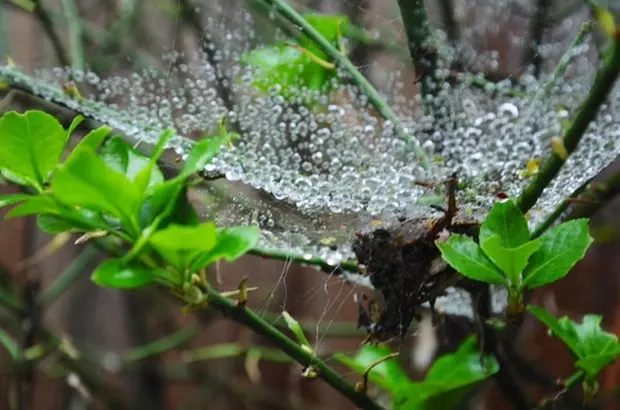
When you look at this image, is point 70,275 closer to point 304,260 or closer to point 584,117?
point 304,260

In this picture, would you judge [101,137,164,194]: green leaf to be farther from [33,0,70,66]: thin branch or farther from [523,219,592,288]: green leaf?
[33,0,70,66]: thin branch

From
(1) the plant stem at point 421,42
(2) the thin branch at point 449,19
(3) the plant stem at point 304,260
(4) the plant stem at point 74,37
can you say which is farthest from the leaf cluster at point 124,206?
(2) the thin branch at point 449,19

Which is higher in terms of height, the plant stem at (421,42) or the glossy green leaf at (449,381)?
the plant stem at (421,42)

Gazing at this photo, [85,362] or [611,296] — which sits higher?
[611,296]

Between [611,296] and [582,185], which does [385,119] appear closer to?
[582,185]

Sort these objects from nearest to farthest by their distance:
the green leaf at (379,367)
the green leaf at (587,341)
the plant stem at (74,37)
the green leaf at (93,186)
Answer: the green leaf at (93,186), the green leaf at (587,341), the green leaf at (379,367), the plant stem at (74,37)

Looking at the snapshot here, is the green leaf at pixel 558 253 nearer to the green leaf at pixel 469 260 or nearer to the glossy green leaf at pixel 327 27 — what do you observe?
the green leaf at pixel 469 260

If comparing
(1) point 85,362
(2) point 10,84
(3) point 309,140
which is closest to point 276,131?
(3) point 309,140
